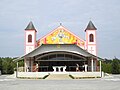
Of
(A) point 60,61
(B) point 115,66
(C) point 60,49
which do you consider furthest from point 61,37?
(B) point 115,66

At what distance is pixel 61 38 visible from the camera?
140ft

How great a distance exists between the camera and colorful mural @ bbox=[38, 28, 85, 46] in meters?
42.7

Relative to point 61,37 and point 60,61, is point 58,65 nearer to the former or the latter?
point 60,61

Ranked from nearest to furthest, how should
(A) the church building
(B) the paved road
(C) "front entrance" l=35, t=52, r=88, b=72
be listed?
(B) the paved road
(A) the church building
(C) "front entrance" l=35, t=52, r=88, b=72

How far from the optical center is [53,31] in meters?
43.1

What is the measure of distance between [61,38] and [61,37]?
0.17m

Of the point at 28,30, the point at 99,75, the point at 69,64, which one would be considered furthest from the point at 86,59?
the point at 28,30

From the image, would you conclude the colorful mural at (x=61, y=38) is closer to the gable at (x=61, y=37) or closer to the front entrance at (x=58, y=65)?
the gable at (x=61, y=37)

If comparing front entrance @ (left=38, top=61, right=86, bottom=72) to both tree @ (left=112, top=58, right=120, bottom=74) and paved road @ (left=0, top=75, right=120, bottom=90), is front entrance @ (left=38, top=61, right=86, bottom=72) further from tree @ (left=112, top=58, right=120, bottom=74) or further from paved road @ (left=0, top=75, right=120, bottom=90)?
paved road @ (left=0, top=75, right=120, bottom=90)

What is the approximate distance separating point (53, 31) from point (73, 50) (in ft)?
17.0

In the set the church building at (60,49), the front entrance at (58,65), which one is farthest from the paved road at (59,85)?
the front entrance at (58,65)

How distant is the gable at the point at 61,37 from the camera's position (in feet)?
140

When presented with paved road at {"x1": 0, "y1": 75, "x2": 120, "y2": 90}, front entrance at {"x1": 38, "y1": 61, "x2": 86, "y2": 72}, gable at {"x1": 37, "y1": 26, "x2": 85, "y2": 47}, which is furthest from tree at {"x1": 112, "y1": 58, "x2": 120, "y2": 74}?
paved road at {"x1": 0, "y1": 75, "x2": 120, "y2": 90}

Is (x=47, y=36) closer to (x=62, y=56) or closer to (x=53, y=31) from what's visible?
(x=53, y=31)
